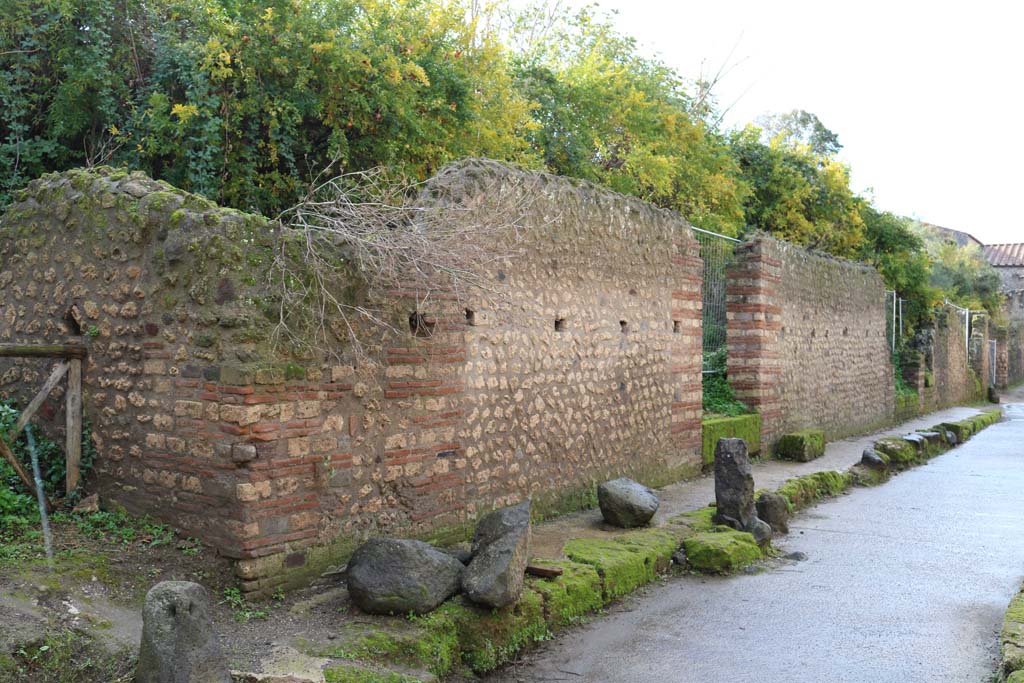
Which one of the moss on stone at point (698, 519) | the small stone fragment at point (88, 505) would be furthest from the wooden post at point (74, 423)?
the moss on stone at point (698, 519)

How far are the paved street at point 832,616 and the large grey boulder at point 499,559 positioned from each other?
1.34 ft

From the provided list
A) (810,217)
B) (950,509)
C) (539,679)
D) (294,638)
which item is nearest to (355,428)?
(294,638)

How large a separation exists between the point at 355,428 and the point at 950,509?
278 inches

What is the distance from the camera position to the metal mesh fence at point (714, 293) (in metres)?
11.6

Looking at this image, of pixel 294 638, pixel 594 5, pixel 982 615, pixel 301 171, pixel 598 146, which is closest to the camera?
pixel 294 638

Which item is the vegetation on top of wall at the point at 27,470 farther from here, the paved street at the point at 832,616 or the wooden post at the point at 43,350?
the paved street at the point at 832,616

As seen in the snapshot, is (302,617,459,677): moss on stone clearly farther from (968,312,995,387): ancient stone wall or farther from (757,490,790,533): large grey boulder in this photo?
(968,312,995,387): ancient stone wall

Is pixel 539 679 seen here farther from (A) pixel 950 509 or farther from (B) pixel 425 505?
(A) pixel 950 509

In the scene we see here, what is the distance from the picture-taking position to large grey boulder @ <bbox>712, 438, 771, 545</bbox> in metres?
7.48

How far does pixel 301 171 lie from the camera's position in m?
9.00

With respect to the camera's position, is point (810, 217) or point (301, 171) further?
point (810, 217)

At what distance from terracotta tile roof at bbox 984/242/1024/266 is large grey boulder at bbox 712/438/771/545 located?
161 ft

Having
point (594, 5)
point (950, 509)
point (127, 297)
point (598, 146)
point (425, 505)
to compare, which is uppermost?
point (594, 5)

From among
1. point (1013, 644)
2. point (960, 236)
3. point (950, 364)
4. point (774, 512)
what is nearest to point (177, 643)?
point (1013, 644)
